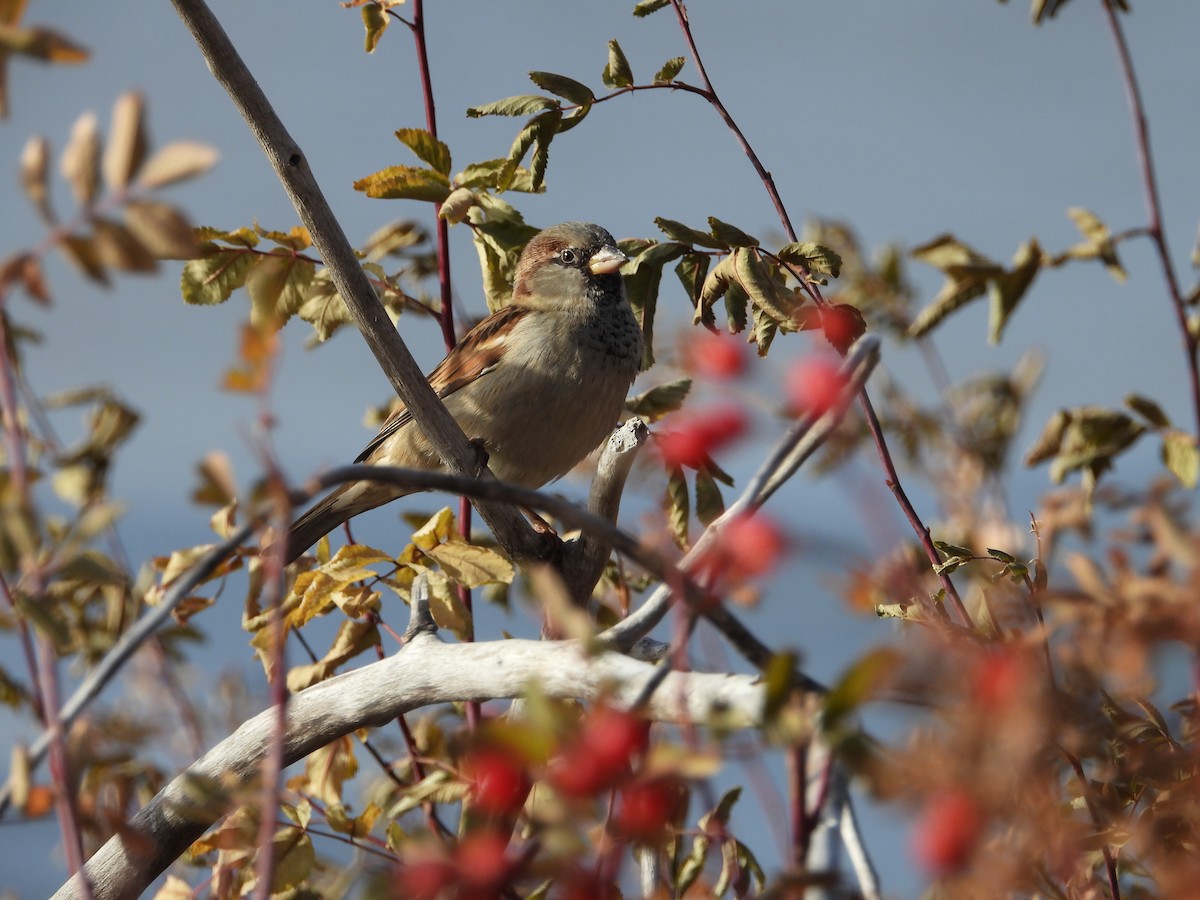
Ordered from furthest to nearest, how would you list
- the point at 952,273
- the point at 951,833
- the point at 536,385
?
the point at 536,385 < the point at 952,273 < the point at 951,833

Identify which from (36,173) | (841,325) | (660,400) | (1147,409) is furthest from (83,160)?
(660,400)

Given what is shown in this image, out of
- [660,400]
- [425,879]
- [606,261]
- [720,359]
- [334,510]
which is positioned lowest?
[334,510]

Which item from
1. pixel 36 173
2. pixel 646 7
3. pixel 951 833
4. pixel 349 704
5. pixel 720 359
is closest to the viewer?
pixel 951 833

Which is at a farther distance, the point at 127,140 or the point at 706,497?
the point at 706,497

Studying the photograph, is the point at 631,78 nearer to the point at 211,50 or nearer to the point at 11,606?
the point at 211,50

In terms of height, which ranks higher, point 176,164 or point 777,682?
point 176,164

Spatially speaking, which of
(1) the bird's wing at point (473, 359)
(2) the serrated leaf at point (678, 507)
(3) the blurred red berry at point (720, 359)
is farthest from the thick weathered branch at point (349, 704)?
(1) the bird's wing at point (473, 359)

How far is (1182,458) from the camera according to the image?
1.61 metres

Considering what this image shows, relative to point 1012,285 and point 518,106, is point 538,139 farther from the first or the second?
point 1012,285

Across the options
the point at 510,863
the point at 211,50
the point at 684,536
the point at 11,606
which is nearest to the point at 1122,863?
the point at 684,536

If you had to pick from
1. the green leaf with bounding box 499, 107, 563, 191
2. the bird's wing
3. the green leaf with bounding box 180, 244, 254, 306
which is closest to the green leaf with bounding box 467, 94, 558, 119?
the green leaf with bounding box 499, 107, 563, 191

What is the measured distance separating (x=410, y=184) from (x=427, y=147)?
0.11 m

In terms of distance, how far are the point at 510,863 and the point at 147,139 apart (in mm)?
537

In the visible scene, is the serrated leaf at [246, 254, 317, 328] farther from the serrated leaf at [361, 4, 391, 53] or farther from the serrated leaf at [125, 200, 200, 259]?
the serrated leaf at [125, 200, 200, 259]
